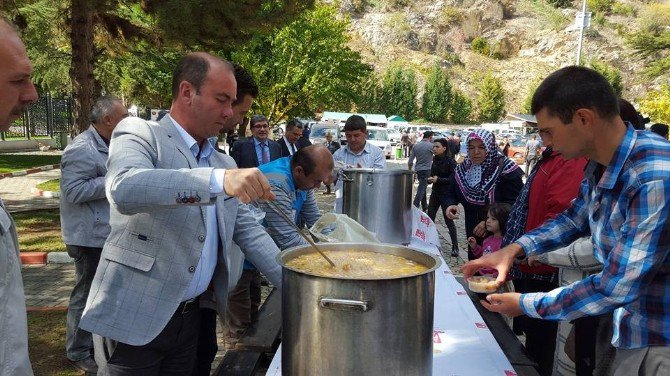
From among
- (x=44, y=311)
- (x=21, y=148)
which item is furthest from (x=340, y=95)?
(x=44, y=311)

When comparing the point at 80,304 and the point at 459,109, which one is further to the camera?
the point at 459,109

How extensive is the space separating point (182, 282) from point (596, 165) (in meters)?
1.59

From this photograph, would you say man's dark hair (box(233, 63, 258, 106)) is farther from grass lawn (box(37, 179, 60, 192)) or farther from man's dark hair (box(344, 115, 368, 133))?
grass lawn (box(37, 179, 60, 192))

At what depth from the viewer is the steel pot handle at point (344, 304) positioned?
1309mm

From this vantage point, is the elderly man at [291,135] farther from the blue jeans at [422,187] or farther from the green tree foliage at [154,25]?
the blue jeans at [422,187]

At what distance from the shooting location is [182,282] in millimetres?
1814

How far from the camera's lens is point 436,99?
67938mm

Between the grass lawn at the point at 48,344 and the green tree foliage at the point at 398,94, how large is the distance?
6162cm

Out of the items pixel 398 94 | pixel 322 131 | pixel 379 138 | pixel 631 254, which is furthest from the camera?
pixel 398 94

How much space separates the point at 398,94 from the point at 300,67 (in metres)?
44.0

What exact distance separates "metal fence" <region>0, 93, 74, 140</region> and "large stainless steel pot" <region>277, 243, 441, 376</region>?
808 inches

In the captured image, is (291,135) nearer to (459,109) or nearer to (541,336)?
(541,336)

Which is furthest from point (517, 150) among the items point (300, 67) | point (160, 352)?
point (160, 352)

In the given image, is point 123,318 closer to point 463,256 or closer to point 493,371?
point 493,371
